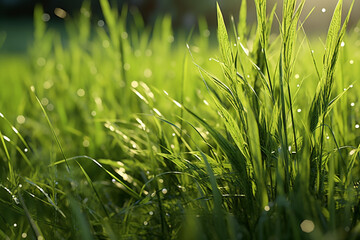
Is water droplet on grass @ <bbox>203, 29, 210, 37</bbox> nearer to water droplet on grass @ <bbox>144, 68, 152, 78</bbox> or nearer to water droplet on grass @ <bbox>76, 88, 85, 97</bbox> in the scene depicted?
water droplet on grass @ <bbox>144, 68, 152, 78</bbox>

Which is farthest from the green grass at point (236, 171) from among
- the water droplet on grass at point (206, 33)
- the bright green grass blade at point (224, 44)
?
the water droplet on grass at point (206, 33)

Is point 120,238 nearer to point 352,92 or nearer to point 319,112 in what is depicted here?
point 319,112

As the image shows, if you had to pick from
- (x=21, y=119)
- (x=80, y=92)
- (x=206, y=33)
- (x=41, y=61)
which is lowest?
(x=21, y=119)

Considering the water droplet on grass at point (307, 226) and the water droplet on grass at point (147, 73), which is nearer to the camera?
the water droplet on grass at point (307, 226)

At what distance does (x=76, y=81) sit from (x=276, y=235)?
161 cm

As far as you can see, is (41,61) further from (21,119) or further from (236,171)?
(236,171)

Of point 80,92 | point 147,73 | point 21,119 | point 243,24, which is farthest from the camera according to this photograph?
point 147,73

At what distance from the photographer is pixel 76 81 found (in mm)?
1995

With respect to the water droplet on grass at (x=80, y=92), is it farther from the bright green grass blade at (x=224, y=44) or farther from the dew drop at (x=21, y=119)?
the bright green grass blade at (x=224, y=44)

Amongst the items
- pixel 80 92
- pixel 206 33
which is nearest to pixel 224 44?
pixel 80 92

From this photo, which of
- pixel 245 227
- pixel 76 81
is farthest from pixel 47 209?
pixel 76 81

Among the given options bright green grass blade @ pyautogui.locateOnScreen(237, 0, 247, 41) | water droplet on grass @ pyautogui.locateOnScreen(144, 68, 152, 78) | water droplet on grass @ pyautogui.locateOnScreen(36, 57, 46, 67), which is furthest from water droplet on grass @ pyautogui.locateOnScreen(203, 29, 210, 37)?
bright green grass blade @ pyautogui.locateOnScreen(237, 0, 247, 41)

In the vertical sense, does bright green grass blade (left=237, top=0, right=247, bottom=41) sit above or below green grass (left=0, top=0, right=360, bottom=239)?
above

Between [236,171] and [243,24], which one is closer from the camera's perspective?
[236,171]
